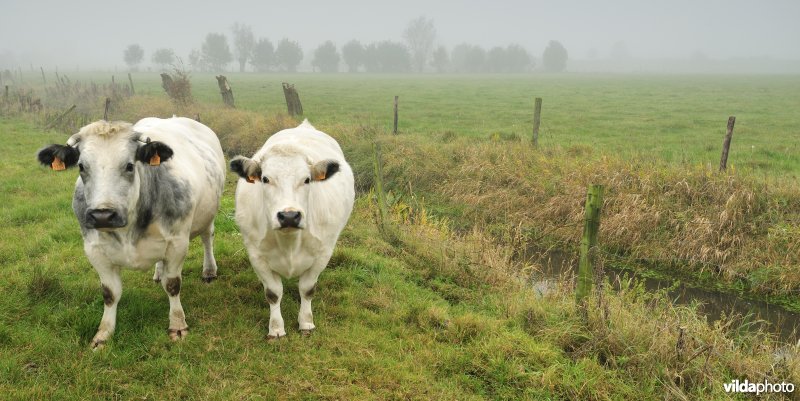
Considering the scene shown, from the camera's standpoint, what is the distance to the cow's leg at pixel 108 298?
15.4 feet

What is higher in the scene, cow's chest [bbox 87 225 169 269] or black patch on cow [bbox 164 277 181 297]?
cow's chest [bbox 87 225 169 269]

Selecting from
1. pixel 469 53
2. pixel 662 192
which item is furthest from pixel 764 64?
pixel 662 192

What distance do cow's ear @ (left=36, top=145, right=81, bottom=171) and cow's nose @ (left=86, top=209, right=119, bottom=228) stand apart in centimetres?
59

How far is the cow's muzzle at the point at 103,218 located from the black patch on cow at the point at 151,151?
0.59 m

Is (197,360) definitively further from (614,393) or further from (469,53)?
(469,53)

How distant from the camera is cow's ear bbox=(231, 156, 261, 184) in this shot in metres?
4.66

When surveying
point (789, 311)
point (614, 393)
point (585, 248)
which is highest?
point (585, 248)

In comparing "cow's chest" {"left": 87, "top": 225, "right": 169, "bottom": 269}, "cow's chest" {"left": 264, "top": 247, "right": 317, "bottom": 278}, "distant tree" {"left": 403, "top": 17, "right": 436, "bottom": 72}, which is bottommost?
"cow's chest" {"left": 264, "top": 247, "right": 317, "bottom": 278}

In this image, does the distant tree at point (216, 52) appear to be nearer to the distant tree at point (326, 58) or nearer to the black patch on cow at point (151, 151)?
the distant tree at point (326, 58)

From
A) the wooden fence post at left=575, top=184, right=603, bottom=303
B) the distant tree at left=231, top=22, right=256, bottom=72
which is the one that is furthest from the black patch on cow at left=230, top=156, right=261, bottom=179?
the distant tree at left=231, top=22, right=256, bottom=72

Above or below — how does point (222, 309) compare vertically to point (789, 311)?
above

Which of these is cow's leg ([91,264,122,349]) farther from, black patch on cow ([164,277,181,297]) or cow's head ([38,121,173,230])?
cow's head ([38,121,173,230])

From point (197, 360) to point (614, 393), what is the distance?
3721mm

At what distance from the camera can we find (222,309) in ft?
18.3
